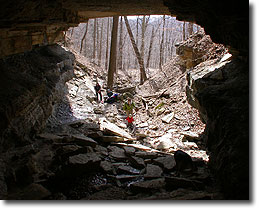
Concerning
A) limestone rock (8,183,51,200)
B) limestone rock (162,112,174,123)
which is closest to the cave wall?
limestone rock (8,183,51,200)

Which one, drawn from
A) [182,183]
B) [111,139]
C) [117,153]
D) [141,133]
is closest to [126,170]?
[117,153]

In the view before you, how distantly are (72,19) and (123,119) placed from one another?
6.10 metres

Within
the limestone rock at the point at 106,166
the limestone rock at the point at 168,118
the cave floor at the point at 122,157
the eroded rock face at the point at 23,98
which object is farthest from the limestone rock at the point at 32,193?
the limestone rock at the point at 168,118

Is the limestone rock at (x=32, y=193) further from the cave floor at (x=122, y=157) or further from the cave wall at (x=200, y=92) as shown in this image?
the cave wall at (x=200, y=92)

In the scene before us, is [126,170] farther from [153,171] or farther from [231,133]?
[231,133]

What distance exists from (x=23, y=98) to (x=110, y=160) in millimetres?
3263

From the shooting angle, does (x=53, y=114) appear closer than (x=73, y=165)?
No

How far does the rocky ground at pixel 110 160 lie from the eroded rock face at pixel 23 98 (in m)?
0.42

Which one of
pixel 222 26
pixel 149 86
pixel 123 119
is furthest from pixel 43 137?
pixel 149 86

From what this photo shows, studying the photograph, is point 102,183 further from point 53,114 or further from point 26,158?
point 53,114

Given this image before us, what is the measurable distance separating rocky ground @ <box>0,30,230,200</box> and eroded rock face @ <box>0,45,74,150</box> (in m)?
0.42

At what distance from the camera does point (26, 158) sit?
5.08 m

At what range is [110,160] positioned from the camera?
20.5 ft

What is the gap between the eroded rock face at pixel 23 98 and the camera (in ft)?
17.1
